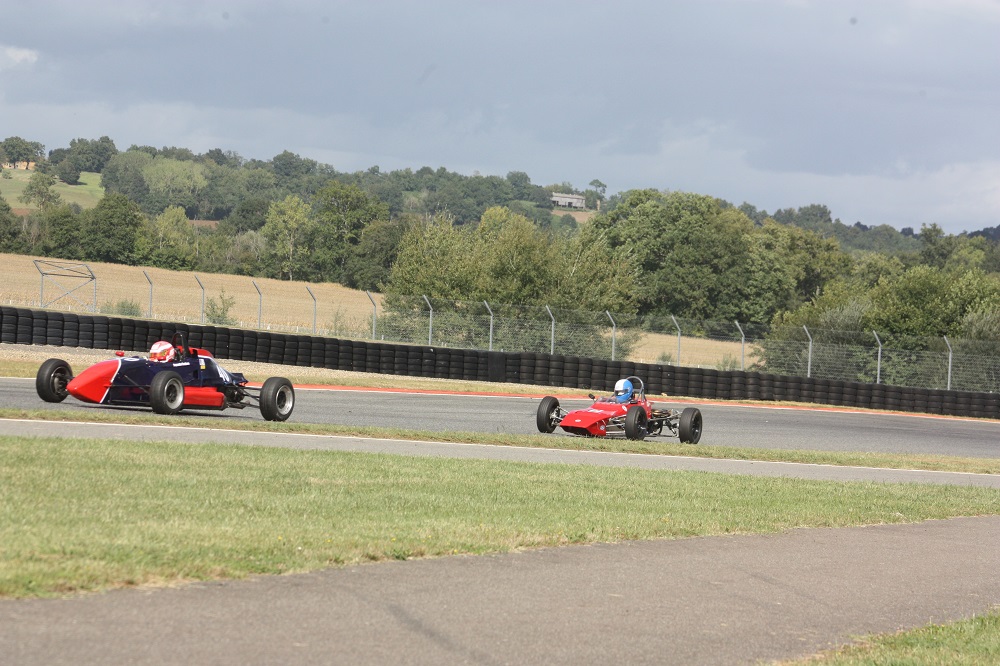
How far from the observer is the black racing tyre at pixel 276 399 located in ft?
60.7

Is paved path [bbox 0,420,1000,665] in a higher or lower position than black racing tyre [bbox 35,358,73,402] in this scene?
lower

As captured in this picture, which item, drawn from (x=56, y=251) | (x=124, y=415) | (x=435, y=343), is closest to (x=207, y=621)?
(x=124, y=415)

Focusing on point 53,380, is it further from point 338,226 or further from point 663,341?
point 338,226

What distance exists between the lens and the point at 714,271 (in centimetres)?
9875

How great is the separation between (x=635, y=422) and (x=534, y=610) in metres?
13.2

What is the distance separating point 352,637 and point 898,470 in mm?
15121

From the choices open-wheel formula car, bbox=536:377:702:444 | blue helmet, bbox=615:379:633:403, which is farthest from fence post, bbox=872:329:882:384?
blue helmet, bbox=615:379:633:403

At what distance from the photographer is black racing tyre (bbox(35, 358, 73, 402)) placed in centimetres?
1778

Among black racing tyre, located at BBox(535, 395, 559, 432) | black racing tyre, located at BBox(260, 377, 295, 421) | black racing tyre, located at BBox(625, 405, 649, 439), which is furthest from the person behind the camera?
black racing tyre, located at BBox(535, 395, 559, 432)

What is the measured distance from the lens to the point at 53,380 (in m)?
17.9

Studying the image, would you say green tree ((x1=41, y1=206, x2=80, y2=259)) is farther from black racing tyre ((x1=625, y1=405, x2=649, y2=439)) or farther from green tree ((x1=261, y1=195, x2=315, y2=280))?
black racing tyre ((x1=625, y1=405, x2=649, y2=439))

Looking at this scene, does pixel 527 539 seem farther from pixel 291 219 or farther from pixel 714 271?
pixel 291 219

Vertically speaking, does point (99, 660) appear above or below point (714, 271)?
below

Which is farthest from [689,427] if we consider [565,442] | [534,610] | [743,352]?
[743,352]
